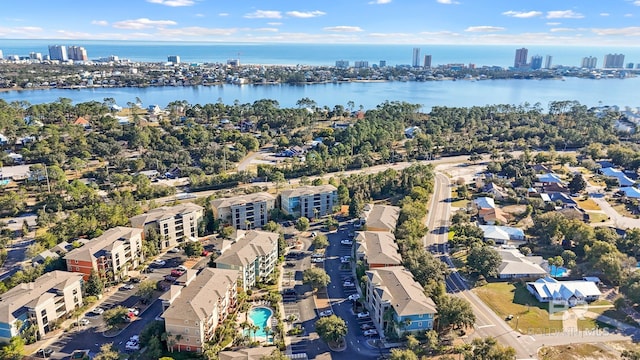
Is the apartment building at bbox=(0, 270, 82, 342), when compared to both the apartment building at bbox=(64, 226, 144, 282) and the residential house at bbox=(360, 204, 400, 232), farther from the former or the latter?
the residential house at bbox=(360, 204, 400, 232)

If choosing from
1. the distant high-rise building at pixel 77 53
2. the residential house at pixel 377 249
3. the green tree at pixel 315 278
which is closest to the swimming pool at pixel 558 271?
the residential house at pixel 377 249

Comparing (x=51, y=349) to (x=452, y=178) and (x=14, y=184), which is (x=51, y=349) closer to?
(x=14, y=184)

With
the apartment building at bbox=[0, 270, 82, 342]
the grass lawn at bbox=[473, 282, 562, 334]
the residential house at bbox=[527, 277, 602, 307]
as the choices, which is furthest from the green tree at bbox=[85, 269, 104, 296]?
the residential house at bbox=[527, 277, 602, 307]

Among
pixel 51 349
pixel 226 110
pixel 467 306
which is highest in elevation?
pixel 226 110

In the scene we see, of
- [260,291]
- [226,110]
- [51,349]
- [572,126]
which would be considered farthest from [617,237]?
[226,110]

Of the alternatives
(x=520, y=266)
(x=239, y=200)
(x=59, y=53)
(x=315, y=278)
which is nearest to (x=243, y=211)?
(x=239, y=200)

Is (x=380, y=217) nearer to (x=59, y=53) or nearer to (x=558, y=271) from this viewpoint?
(x=558, y=271)
